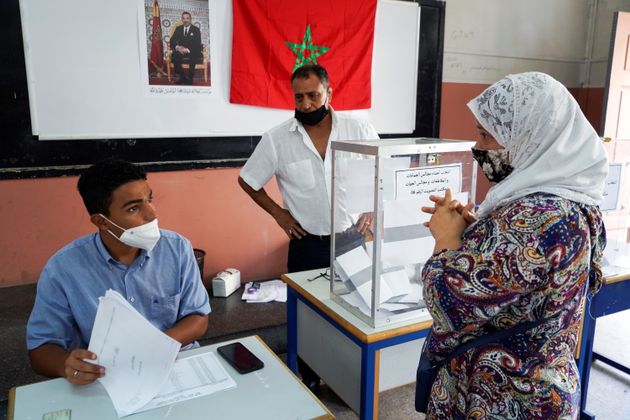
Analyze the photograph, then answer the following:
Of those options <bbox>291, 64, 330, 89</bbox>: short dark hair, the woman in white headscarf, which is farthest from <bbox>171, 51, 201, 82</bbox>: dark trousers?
the woman in white headscarf

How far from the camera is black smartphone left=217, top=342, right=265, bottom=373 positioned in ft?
4.09

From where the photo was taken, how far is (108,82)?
2.93 m

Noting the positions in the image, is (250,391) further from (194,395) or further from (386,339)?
(386,339)

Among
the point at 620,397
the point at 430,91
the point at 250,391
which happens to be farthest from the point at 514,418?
the point at 430,91

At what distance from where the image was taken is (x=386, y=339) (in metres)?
1.47

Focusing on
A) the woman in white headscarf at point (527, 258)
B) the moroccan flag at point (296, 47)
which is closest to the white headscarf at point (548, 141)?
the woman in white headscarf at point (527, 258)

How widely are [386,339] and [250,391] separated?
0.48m

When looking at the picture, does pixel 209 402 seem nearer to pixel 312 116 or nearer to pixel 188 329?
pixel 188 329

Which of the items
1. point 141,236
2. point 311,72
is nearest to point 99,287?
point 141,236

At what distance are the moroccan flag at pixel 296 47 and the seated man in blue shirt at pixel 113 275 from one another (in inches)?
77.1

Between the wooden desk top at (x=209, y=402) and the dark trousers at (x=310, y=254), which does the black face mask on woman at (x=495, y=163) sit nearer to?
the wooden desk top at (x=209, y=402)

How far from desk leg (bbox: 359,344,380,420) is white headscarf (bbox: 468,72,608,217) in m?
0.66

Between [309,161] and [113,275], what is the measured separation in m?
1.14

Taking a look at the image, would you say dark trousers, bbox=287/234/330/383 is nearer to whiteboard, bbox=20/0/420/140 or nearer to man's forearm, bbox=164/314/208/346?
man's forearm, bbox=164/314/208/346
